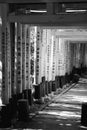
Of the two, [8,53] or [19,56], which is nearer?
[8,53]

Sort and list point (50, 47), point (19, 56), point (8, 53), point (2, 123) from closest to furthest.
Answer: point (2, 123) < point (8, 53) < point (19, 56) < point (50, 47)

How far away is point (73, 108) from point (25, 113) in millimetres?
3317

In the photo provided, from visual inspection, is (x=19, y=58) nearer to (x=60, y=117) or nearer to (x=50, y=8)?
(x=60, y=117)

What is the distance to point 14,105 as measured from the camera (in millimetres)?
9633

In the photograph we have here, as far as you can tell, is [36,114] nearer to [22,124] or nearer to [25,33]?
[22,124]

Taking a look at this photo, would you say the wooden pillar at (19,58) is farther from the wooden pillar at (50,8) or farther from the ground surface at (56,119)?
the wooden pillar at (50,8)

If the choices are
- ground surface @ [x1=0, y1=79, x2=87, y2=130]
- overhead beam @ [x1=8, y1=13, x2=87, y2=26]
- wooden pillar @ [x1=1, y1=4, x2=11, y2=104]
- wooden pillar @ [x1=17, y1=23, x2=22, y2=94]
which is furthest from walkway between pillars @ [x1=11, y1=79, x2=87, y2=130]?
overhead beam @ [x1=8, y1=13, x2=87, y2=26]

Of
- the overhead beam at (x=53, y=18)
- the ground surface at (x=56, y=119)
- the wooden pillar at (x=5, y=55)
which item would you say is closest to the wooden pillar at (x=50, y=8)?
the overhead beam at (x=53, y=18)

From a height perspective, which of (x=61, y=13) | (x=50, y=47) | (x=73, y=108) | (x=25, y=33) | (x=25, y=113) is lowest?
(x=73, y=108)

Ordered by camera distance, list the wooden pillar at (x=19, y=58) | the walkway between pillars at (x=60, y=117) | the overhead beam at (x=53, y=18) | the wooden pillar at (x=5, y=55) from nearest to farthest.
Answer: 1. the overhead beam at (x=53, y=18)
2. the wooden pillar at (x=5, y=55)
3. the walkway between pillars at (x=60, y=117)
4. the wooden pillar at (x=19, y=58)

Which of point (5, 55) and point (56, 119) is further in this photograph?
point (56, 119)

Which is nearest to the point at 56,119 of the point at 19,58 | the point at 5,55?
the point at 19,58

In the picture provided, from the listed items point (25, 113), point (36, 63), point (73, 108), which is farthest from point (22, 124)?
point (36, 63)

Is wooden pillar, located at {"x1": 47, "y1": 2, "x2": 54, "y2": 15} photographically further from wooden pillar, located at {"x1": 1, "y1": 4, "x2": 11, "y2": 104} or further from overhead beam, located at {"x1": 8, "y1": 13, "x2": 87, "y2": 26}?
wooden pillar, located at {"x1": 1, "y1": 4, "x2": 11, "y2": 104}
